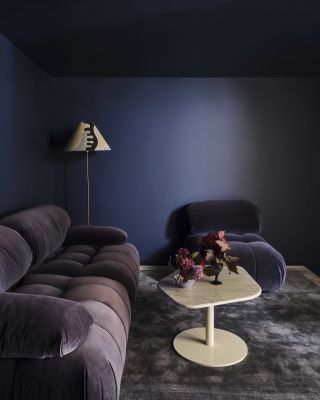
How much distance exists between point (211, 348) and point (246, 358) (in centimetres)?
21

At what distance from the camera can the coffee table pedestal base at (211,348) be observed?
2.15 metres

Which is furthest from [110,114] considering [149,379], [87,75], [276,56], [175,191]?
[149,379]

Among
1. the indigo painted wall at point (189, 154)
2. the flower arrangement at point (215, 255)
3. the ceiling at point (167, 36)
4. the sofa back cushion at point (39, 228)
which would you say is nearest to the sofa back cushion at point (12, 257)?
the sofa back cushion at point (39, 228)

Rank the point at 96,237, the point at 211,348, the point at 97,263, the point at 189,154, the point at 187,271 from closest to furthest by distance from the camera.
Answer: the point at 187,271 → the point at 211,348 → the point at 97,263 → the point at 96,237 → the point at 189,154

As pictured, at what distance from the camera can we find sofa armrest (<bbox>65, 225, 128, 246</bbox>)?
3123mm

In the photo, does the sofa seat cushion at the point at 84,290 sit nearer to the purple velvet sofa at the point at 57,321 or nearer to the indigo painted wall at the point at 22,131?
the purple velvet sofa at the point at 57,321

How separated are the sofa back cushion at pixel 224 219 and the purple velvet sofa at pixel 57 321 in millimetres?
1416

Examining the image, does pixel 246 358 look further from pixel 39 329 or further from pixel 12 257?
pixel 12 257

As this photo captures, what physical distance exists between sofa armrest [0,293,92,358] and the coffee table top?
0.68 m

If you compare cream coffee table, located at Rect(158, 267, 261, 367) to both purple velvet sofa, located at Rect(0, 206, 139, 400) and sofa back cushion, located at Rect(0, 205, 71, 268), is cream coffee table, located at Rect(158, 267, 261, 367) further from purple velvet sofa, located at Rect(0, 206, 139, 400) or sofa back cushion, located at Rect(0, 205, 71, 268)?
sofa back cushion, located at Rect(0, 205, 71, 268)

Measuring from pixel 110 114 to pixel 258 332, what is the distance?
2601 mm

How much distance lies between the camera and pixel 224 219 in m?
3.86

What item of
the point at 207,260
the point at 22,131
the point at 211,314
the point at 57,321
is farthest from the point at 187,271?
the point at 22,131

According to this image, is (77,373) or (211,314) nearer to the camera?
(77,373)
